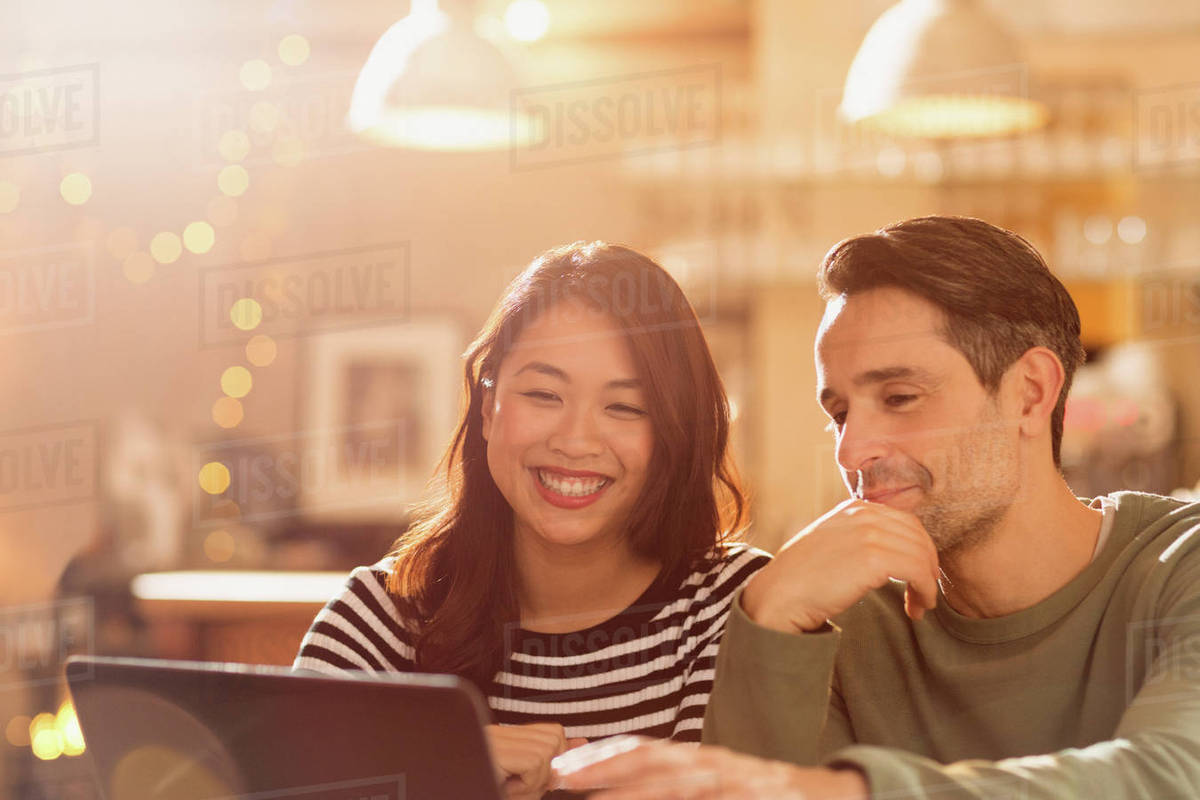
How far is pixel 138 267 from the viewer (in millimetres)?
4887

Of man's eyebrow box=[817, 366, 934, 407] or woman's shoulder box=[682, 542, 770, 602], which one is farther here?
woman's shoulder box=[682, 542, 770, 602]

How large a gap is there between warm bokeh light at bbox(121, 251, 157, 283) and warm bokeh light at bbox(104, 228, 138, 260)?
25 mm

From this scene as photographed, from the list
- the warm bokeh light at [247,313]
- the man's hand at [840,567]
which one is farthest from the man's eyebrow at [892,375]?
the warm bokeh light at [247,313]

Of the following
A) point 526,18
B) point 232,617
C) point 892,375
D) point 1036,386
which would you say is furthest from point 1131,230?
point 892,375

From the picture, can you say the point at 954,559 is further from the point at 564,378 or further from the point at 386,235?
the point at 386,235

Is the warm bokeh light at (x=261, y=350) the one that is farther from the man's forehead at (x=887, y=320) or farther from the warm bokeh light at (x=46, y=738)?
the man's forehead at (x=887, y=320)

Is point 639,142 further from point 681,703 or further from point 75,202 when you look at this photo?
point 681,703

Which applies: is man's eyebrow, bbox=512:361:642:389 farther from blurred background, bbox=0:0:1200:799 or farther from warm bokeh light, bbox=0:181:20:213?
warm bokeh light, bbox=0:181:20:213

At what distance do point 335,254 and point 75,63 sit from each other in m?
1.20

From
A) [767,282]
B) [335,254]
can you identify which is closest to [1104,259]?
[767,282]

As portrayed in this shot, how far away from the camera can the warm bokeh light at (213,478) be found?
4.92m

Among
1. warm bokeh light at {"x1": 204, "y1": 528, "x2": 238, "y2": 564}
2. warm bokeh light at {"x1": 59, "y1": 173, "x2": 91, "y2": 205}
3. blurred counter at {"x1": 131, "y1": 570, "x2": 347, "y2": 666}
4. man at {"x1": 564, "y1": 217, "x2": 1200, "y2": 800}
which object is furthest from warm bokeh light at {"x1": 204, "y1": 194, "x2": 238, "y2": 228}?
man at {"x1": 564, "y1": 217, "x2": 1200, "y2": 800}

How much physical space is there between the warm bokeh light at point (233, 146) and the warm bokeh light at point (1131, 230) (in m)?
3.18

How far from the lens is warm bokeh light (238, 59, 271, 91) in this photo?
16.3 ft
